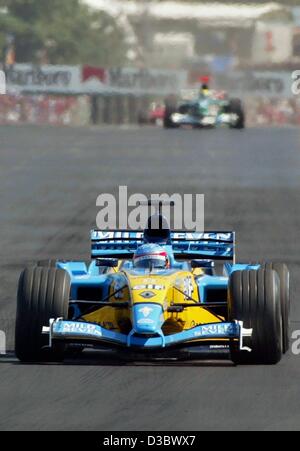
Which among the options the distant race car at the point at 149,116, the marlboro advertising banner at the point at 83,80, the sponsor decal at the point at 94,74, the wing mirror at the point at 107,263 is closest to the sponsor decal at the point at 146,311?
the wing mirror at the point at 107,263

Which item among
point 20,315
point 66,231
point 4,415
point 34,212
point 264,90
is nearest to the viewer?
point 4,415

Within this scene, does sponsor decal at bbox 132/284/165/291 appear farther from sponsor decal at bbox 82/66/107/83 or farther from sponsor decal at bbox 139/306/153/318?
sponsor decal at bbox 82/66/107/83

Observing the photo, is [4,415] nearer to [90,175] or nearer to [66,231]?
[66,231]

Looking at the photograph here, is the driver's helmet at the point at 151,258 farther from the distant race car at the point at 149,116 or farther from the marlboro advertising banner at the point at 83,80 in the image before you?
the marlboro advertising banner at the point at 83,80

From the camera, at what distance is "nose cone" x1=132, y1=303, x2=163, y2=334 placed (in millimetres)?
10812

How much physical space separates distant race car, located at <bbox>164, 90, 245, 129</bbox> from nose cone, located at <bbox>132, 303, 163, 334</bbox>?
36.1 metres

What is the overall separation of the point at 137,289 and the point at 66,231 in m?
10.1

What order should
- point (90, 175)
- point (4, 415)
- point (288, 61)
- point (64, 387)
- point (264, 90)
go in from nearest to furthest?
point (4, 415), point (64, 387), point (90, 175), point (264, 90), point (288, 61)

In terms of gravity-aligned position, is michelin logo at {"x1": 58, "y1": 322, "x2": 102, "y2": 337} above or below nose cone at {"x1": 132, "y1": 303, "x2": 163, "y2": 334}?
below

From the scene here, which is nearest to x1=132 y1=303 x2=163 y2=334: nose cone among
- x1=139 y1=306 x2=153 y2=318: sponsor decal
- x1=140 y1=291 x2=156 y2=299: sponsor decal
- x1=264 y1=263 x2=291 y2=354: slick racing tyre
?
x1=139 y1=306 x2=153 y2=318: sponsor decal

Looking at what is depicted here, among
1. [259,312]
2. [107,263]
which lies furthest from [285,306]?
[107,263]

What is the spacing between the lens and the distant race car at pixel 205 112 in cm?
4706

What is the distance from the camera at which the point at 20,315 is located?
11.2m
